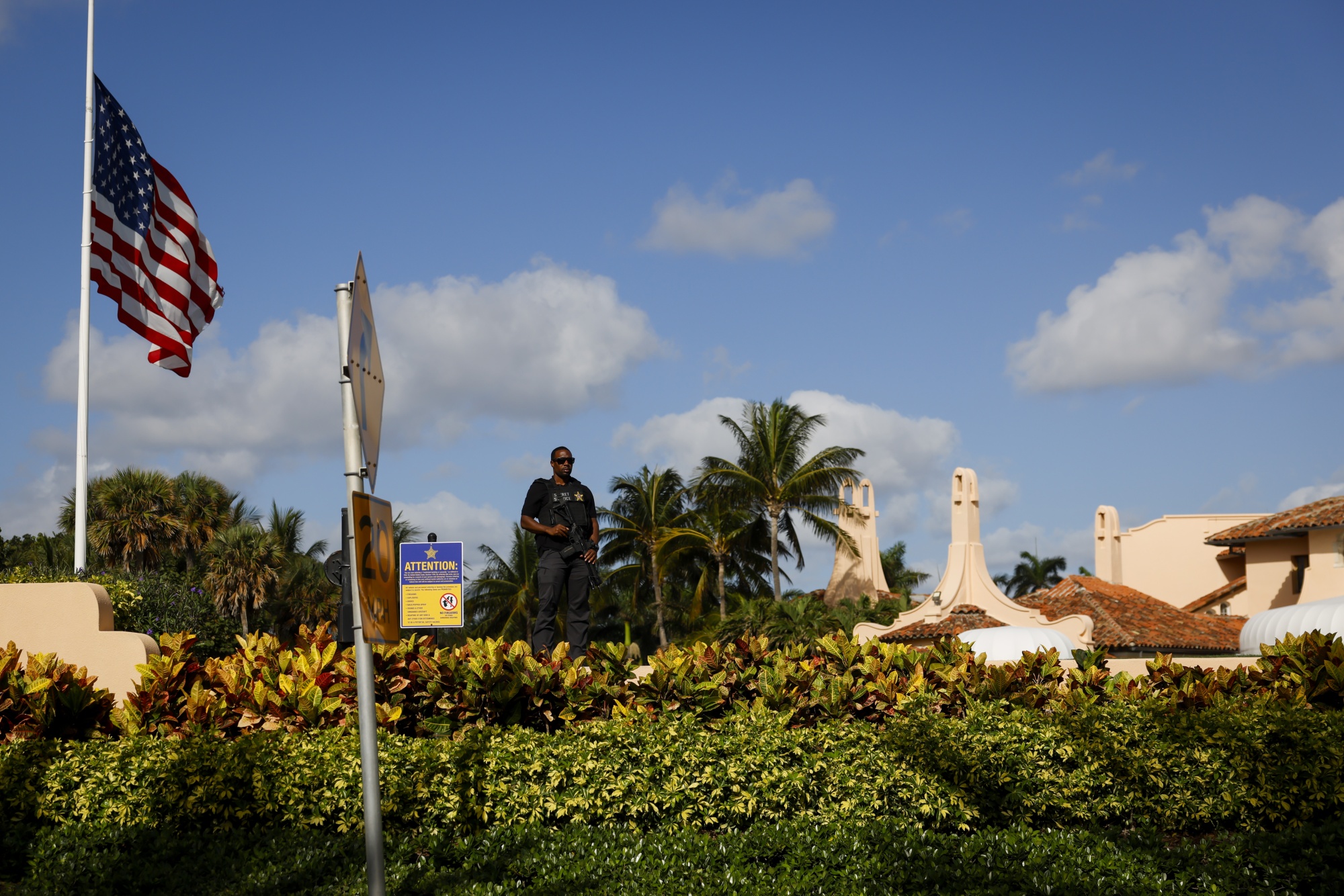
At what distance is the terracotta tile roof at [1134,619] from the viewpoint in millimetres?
31406

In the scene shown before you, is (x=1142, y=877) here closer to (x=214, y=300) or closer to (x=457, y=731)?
(x=457, y=731)

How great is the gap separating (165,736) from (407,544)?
699 centimetres

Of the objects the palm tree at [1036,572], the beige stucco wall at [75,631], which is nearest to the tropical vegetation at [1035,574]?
the palm tree at [1036,572]

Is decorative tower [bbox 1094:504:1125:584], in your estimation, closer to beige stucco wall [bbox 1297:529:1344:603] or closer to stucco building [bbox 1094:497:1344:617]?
stucco building [bbox 1094:497:1344:617]

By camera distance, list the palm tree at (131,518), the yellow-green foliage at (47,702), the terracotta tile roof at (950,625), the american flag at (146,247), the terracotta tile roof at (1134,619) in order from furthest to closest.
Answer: the palm tree at (131,518), the terracotta tile roof at (1134,619), the terracotta tile roof at (950,625), the american flag at (146,247), the yellow-green foliage at (47,702)

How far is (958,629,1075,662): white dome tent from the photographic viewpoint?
1452 centimetres

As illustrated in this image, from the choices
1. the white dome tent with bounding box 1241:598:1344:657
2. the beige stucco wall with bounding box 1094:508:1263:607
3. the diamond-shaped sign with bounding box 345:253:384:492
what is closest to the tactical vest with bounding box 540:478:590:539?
the diamond-shaped sign with bounding box 345:253:384:492

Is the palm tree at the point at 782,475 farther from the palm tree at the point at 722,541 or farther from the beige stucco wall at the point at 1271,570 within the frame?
the beige stucco wall at the point at 1271,570

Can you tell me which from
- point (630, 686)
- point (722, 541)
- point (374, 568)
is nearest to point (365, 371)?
point (374, 568)

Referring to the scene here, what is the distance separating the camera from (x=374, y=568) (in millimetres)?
4414

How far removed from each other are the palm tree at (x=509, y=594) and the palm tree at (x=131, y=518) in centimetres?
1158

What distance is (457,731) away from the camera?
7508mm

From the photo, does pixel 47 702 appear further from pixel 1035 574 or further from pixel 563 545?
pixel 1035 574

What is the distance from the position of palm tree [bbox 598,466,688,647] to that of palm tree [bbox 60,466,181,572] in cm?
1602
